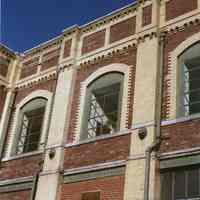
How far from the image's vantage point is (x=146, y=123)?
12.8 meters

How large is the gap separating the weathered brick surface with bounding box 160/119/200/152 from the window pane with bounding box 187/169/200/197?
681 millimetres

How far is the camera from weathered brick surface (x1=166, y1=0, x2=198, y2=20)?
1407 cm

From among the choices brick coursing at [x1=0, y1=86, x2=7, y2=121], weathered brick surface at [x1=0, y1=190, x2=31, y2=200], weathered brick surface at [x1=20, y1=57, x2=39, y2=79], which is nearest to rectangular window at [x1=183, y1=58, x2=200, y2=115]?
weathered brick surface at [x1=0, y1=190, x2=31, y2=200]

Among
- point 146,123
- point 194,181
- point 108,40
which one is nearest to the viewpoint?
point 194,181

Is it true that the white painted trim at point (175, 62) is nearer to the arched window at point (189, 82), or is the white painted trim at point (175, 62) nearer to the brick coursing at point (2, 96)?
the arched window at point (189, 82)

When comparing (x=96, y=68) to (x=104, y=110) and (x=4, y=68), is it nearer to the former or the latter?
(x=104, y=110)

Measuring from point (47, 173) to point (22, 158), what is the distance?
1.87 metres

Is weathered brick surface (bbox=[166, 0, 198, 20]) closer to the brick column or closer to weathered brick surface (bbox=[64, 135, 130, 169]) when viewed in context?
the brick column

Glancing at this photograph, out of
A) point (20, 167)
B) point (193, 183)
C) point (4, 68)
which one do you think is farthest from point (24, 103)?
point (193, 183)

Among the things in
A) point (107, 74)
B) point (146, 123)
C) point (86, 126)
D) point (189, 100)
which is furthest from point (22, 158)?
point (189, 100)

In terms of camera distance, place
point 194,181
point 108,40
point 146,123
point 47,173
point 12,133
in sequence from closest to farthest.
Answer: point 194,181, point 146,123, point 47,173, point 108,40, point 12,133

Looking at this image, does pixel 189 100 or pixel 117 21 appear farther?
pixel 117 21

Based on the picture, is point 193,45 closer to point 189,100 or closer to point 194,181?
point 189,100

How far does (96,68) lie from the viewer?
51.4 ft
